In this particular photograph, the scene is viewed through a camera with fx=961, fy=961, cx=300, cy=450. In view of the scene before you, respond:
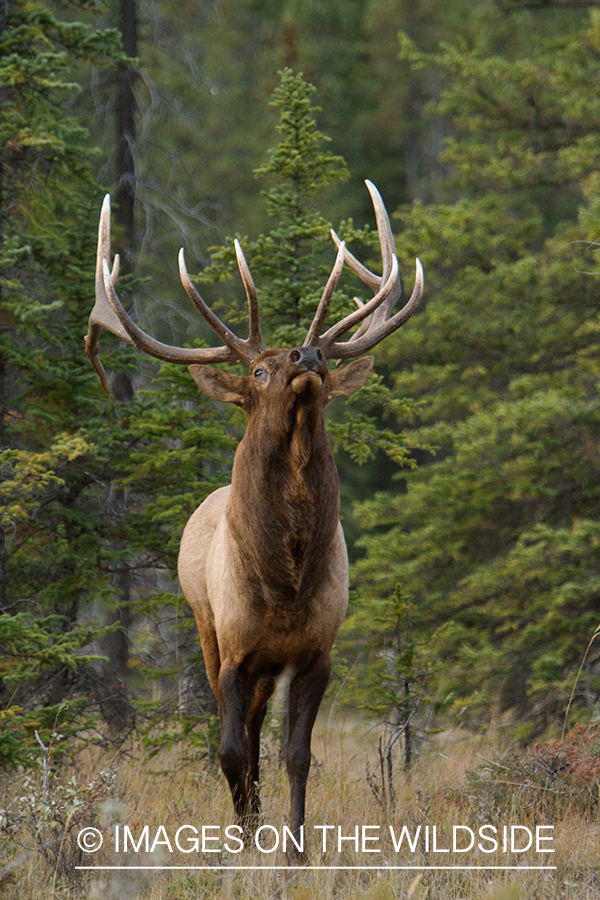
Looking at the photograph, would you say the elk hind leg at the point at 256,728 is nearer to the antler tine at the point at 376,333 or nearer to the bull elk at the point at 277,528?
the bull elk at the point at 277,528

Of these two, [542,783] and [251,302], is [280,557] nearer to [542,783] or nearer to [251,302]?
[251,302]

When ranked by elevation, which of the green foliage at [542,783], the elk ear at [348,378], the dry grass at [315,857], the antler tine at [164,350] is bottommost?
the dry grass at [315,857]

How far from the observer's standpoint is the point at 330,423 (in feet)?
24.4

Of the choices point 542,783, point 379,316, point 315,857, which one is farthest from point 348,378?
point 542,783

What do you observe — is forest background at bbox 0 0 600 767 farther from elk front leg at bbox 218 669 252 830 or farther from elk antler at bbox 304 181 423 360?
elk front leg at bbox 218 669 252 830

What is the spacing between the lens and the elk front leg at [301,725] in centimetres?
465

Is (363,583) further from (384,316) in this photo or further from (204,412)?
(384,316)

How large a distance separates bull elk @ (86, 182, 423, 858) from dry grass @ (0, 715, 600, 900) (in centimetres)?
30

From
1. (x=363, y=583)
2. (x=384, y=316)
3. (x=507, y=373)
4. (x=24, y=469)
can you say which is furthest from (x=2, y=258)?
(x=507, y=373)

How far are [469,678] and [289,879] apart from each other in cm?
494

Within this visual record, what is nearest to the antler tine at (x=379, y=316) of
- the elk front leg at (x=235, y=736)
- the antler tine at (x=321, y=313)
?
the antler tine at (x=321, y=313)

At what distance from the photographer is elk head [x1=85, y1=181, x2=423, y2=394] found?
4555 millimetres

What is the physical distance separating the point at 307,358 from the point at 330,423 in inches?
126

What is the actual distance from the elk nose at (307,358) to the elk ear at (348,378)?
68cm
